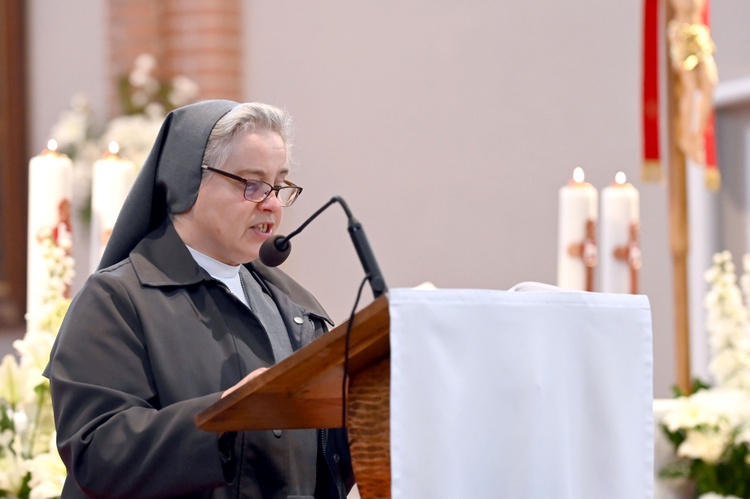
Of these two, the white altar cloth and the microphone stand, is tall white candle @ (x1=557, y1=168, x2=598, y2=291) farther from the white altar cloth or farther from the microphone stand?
the microphone stand

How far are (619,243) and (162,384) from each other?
74.1 inches

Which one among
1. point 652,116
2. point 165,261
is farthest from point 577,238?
point 165,261

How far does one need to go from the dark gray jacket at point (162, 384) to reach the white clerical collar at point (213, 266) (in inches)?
1.9

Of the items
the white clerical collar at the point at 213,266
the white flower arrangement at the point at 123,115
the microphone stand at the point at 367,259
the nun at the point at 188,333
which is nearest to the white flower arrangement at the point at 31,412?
the nun at the point at 188,333

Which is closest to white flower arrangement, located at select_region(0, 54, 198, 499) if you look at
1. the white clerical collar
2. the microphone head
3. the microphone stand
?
the white clerical collar

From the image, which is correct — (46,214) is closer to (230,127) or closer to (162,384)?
(230,127)

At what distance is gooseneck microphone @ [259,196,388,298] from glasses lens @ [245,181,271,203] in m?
0.33

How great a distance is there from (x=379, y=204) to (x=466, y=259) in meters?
0.55

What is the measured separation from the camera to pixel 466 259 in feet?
18.5

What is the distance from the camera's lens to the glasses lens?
2.35m

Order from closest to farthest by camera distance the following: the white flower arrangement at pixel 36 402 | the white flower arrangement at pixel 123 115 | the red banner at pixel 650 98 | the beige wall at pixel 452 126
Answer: the white flower arrangement at pixel 36 402 < the red banner at pixel 650 98 < the beige wall at pixel 452 126 < the white flower arrangement at pixel 123 115

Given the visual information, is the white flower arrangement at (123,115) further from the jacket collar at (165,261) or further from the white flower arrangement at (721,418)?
the jacket collar at (165,261)

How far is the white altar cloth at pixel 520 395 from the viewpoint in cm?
170

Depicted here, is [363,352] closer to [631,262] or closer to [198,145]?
[198,145]
